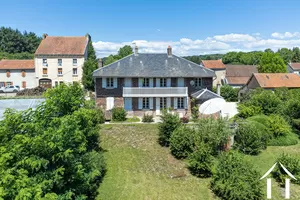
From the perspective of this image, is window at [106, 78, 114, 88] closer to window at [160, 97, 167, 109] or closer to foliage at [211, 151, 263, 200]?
window at [160, 97, 167, 109]

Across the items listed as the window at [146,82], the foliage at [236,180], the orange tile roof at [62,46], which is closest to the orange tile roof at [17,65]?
the orange tile roof at [62,46]

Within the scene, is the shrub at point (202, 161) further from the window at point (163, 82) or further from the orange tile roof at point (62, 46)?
the orange tile roof at point (62, 46)

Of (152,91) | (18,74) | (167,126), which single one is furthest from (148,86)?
(18,74)

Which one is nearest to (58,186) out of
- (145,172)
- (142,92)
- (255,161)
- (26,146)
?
(26,146)

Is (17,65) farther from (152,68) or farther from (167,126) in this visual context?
(167,126)

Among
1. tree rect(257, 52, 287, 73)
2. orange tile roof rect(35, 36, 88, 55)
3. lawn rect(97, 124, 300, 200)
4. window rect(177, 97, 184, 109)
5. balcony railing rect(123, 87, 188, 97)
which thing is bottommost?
lawn rect(97, 124, 300, 200)

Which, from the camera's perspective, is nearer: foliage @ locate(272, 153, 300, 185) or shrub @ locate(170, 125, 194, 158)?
foliage @ locate(272, 153, 300, 185)

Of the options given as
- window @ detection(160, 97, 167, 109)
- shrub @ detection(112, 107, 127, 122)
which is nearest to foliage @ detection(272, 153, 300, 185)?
window @ detection(160, 97, 167, 109)
